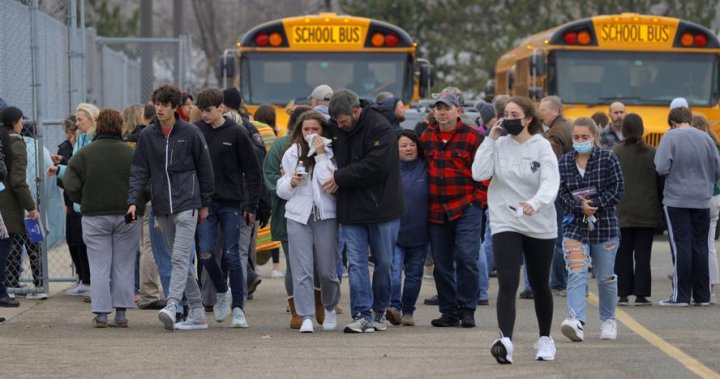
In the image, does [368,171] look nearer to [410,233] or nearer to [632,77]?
[410,233]

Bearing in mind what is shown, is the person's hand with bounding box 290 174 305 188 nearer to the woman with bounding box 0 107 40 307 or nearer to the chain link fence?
the woman with bounding box 0 107 40 307

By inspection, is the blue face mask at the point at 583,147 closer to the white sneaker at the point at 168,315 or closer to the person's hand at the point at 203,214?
the person's hand at the point at 203,214

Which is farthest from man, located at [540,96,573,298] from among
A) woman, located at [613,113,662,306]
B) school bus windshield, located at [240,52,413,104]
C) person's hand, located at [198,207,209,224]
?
school bus windshield, located at [240,52,413,104]

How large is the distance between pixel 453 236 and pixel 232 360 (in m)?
2.43

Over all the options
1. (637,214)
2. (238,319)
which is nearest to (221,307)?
(238,319)

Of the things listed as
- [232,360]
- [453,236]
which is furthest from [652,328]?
[232,360]

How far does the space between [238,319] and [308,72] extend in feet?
33.2

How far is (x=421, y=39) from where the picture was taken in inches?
1619

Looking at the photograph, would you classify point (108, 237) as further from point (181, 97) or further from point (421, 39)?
point (421, 39)

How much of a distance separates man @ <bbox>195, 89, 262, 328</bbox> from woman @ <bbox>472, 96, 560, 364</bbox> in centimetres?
251

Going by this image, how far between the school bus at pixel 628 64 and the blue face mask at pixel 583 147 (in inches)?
408

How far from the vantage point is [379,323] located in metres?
11.3

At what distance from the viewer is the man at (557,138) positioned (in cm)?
1331

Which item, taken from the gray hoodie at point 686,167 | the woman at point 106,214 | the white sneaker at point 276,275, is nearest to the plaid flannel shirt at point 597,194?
the gray hoodie at point 686,167
